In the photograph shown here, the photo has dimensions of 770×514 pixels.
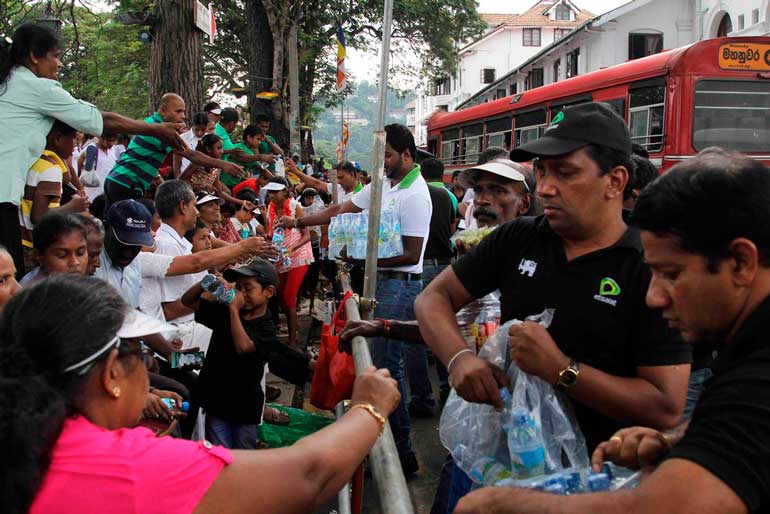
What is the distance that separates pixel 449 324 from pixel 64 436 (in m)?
1.32

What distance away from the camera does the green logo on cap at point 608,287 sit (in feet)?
6.79

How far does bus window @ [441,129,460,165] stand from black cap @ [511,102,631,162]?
59.1 ft

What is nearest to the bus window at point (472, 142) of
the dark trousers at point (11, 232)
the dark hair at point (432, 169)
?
the dark hair at point (432, 169)

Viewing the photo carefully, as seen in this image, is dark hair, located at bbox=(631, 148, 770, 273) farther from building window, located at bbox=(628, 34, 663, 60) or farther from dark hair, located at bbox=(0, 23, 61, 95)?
building window, located at bbox=(628, 34, 663, 60)

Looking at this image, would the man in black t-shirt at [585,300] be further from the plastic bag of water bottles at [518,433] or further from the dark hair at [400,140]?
the dark hair at [400,140]

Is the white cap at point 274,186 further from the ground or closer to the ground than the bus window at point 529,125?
closer to the ground

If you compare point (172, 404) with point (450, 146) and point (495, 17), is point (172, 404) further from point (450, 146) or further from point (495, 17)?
point (495, 17)

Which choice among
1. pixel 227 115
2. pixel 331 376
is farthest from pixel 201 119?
pixel 331 376

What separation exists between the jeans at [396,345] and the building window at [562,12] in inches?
2380

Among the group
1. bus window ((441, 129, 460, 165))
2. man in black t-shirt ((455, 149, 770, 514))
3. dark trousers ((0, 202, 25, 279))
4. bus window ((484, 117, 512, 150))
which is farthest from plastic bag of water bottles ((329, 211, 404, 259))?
bus window ((441, 129, 460, 165))

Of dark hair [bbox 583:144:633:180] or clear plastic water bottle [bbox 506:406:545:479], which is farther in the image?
dark hair [bbox 583:144:633:180]

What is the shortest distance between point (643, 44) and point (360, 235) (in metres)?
30.2

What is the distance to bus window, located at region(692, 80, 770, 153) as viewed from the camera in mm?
11000

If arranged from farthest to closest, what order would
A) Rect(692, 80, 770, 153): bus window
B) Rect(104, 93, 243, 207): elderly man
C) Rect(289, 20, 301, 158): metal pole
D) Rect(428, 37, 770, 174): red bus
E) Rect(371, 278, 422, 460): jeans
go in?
1. Rect(289, 20, 301, 158): metal pole
2. Rect(692, 80, 770, 153): bus window
3. Rect(428, 37, 770, 174): red bus
4. Rect(104, 93, 243, 207): elderly man
5. Rect(371, 278, 422, 460): jeans
